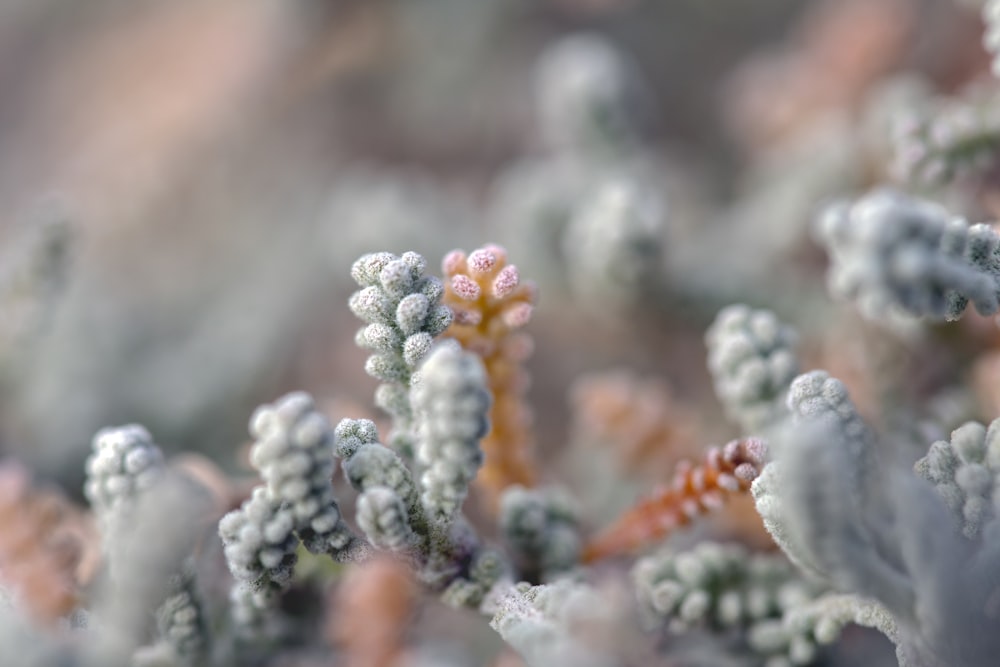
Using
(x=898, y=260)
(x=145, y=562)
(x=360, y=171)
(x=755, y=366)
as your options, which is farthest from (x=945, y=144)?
(x=360, y=171)

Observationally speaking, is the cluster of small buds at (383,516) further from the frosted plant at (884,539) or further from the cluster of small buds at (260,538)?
the frosted plant at (884,539)

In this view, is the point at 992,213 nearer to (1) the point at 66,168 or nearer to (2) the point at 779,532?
(2) the point at 779,532

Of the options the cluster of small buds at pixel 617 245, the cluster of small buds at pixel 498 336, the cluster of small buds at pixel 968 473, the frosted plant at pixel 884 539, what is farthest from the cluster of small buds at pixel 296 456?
the cluster of small buds at pixel 617 245

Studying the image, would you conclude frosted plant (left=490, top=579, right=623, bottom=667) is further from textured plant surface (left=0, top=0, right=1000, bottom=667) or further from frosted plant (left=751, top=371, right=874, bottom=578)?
frosted plant (left=751, top=371, right=874, bottom=578)

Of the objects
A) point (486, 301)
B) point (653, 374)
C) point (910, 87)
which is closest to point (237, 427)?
point (653, 374)

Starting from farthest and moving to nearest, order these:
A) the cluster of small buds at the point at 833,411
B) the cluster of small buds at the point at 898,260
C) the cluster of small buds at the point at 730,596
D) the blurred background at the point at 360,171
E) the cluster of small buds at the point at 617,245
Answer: the blurred background at the point at 360,171
the cluster of small buds at the point at 617,245
the cluster of small buds at the point at 730,596
the cluster of small buds at the point at 833,411
the cluster of small buds at the point at 898,260

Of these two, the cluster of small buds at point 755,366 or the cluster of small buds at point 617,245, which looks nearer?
the cluster of small buds at point 755,366
